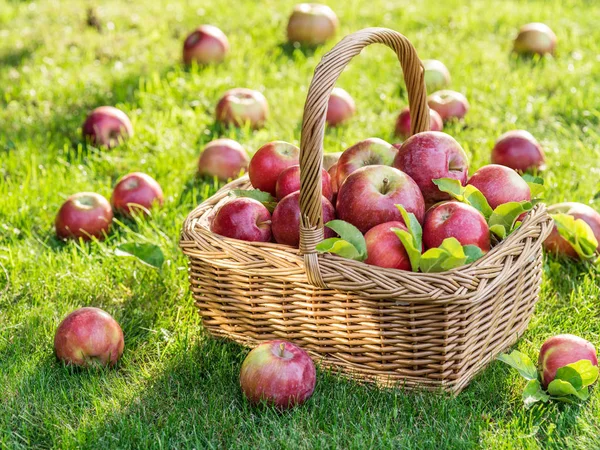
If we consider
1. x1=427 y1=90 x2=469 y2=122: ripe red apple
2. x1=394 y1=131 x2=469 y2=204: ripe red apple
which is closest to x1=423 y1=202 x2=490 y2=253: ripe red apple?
x1=394 y1=131 x2=469 y2=204: ripe red apple

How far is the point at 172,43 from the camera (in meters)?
5.77

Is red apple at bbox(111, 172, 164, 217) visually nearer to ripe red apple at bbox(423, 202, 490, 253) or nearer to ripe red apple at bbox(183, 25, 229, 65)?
ripe red apple at bbox(423, 202, 490, 253)

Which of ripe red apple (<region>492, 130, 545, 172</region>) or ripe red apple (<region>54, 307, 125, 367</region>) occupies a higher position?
ripe red apple (<region>54, 307, 125, 367</region>)

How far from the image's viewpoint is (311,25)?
220 inches

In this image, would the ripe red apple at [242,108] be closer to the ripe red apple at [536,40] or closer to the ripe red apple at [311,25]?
the ripe red apple at [311,25]

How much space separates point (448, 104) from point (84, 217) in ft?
6.70

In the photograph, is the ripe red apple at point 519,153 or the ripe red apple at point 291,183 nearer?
the ripe red apple at point 291,183

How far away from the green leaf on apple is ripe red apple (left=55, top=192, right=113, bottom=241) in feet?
0.97

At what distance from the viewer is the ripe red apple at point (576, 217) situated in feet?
10.9

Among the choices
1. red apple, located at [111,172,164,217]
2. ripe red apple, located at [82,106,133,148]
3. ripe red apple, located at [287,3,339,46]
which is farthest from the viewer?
ripe red apple, located at [287,3,339,46]

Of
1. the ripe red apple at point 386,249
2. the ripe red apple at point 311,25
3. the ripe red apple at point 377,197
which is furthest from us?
the ripe red apple at point 311,25

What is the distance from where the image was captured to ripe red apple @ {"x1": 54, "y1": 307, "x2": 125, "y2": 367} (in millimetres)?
2715

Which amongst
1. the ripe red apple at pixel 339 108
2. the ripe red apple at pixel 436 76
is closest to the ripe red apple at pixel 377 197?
the ripe red apple at pixel 339 108

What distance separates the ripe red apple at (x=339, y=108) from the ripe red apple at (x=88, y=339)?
2082mm
